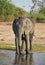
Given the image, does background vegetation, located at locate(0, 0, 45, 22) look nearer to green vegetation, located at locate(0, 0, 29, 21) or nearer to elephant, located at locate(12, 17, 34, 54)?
green vegetation, located at locate(0, 0, 29, 21)

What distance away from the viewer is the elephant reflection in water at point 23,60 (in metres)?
11.6

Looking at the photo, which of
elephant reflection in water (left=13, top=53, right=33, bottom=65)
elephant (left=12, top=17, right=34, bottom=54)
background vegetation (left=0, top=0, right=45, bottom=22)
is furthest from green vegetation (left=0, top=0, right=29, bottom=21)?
elephant reflection in water (left=13, top=53, right=33, bottom=65)

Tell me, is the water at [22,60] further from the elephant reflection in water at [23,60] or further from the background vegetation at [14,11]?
the background vegetation at [14,11]

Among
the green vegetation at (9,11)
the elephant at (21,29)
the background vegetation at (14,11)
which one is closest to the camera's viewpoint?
the elephant at (21,29)

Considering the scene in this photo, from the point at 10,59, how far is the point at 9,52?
88.2 inches

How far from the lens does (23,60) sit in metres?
12.4

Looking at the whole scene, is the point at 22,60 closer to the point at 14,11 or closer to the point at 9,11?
the point at 9,11

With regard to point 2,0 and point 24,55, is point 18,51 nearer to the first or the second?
point 24,55

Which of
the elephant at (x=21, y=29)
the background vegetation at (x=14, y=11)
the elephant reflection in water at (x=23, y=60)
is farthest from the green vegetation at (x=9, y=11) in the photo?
the elephant reflection in water at (x=23, y=60)

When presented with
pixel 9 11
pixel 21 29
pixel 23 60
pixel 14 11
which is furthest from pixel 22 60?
pixel 14 11

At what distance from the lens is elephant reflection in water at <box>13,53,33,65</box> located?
11641 millimetres

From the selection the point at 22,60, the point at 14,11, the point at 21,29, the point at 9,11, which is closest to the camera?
the point at 22,60

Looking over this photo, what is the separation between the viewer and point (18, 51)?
13.8m

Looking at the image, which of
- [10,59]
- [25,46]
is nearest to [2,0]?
[25,46]
